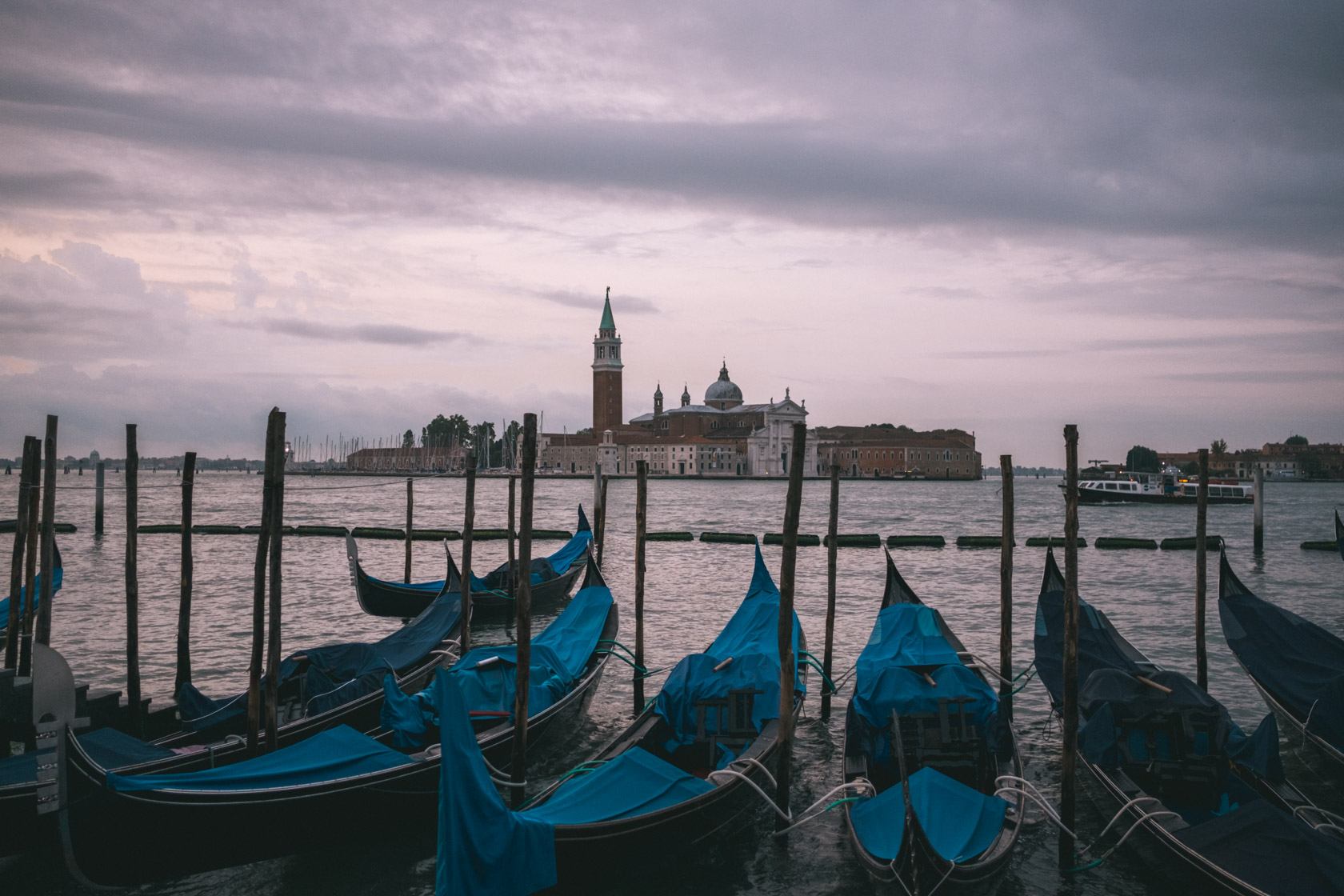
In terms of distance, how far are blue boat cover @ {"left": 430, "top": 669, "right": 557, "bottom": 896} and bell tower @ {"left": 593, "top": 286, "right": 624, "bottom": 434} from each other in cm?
7898

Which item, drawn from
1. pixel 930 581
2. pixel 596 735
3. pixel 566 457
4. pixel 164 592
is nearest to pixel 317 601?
pixel 164 592

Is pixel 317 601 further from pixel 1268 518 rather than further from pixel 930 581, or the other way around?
pixel 1268 518

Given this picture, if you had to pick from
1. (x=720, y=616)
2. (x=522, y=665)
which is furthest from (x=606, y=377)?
(x=522, y=665)

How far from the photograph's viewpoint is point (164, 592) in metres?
12.7

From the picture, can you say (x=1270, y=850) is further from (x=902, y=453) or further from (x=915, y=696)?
(x=902, y=453)

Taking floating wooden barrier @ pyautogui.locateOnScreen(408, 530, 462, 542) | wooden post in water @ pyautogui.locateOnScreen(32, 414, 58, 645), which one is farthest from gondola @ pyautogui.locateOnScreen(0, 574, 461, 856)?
floating wooden barrier @ pyautogui.locateOnScreen(408, 530, 462, 542)

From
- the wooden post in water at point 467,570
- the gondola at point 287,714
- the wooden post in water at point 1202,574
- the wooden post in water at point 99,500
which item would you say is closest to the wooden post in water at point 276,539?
the gondola at point 287,714

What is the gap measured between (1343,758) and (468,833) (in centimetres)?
466

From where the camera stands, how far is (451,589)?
8727 mm

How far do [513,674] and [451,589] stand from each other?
3373mm

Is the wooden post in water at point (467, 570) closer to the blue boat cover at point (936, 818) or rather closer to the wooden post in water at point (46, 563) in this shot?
the wooden post in water at point (46, 563)

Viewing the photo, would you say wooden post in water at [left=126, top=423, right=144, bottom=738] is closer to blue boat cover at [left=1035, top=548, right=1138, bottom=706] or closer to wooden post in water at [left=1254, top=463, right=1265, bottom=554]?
blue boat cover at [left=1035, top=548, right=1138, bottom=706]

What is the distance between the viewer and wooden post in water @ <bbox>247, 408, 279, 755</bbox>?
4875 mm

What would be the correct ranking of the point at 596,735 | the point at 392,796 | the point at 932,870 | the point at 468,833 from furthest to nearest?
the point at 596,735 → the point at 392,796 → the point at 932,870 → the point at 468,833
